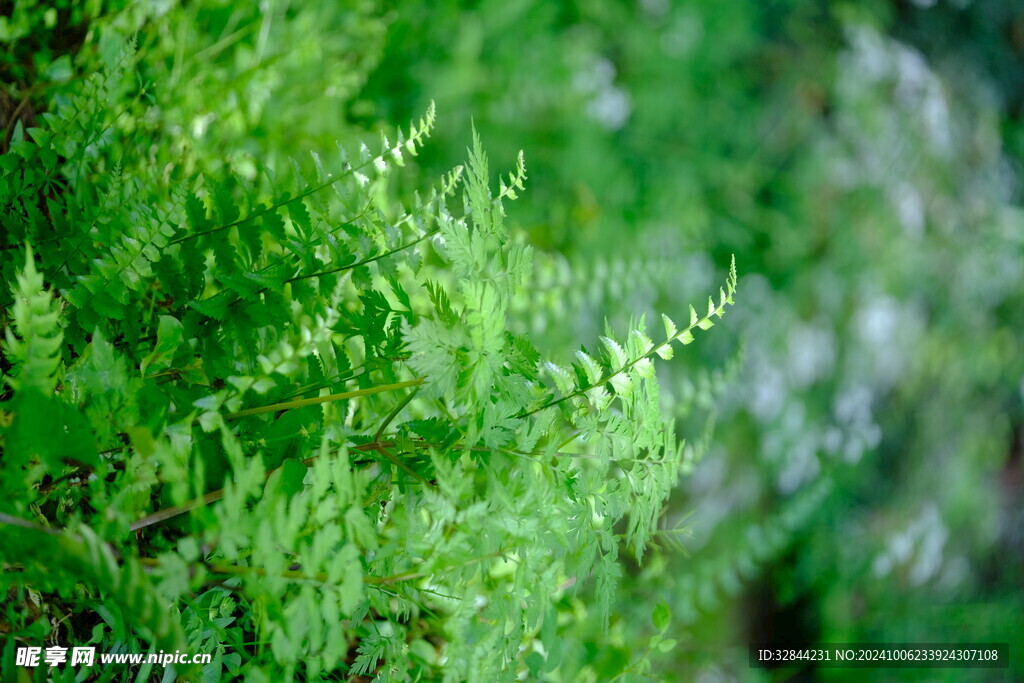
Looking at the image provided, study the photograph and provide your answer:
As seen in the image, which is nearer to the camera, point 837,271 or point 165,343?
point 165,343

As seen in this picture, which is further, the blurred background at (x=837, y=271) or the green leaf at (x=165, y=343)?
the blurred background at (x=837, y=271)

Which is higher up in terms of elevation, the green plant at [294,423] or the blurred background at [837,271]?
the green plant at [294,423]

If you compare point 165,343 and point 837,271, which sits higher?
point 165,343

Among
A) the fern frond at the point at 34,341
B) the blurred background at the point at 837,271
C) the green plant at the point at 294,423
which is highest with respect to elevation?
the fern frond at the point at 34,341

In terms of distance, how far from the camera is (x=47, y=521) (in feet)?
0.90

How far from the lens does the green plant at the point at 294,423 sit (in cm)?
22

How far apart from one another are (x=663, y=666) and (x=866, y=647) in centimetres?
59

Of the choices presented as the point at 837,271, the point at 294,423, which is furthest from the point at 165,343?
the point at 837,271

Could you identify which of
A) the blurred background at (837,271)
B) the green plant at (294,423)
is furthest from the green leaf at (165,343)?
the blurred background at (837,271)

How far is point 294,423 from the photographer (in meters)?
0.28

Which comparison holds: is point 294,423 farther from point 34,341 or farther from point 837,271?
point 837,271

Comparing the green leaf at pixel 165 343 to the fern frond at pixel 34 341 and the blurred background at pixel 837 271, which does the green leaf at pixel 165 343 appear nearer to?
the fern frond at pixel 34 341

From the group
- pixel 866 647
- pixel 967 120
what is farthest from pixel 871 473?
pixel 967 120

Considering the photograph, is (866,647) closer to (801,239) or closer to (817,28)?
(801,239)
